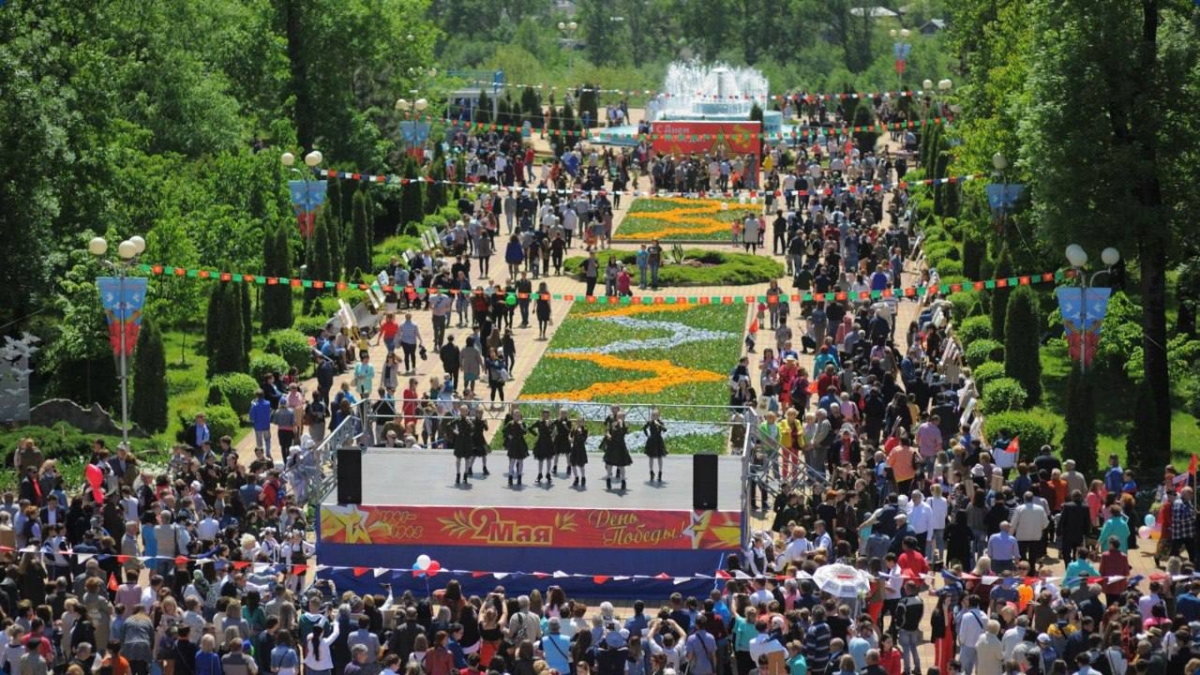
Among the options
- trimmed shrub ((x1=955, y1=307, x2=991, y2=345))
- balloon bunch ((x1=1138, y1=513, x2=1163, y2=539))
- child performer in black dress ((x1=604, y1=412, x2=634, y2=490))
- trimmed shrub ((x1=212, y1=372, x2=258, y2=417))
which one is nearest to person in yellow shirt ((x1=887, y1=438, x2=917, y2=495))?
balloon bunch ((x1=1138, y1=513, x2=1163, y2=539))

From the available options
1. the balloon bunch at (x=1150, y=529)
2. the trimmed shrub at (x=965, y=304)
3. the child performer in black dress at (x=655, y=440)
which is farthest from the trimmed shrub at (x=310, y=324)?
the balloon bunch at (x=1150, y=529)

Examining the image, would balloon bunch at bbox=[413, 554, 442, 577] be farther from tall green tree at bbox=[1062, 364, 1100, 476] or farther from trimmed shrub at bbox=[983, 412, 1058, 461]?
Answer: tall green tree at bbox=[1062, 364, 1100, 476]

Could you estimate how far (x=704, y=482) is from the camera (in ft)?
97.8

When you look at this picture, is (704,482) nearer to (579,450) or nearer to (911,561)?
(579,450)

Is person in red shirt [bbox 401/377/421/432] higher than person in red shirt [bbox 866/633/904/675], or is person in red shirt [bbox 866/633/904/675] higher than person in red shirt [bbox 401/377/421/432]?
person in red shirt [bbox 401/377/421/432]

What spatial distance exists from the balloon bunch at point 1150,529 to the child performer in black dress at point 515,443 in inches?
344

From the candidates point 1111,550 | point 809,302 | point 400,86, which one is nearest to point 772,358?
point 809,302

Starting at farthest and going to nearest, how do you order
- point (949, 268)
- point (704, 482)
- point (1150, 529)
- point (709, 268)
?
point (709, 268), point (949, 268), point (1150, 529), point (704, 482)

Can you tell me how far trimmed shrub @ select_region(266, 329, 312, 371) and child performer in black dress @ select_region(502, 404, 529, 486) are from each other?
1190cm

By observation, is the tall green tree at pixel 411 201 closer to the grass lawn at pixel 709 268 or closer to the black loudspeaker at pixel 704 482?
the grass lawn at pixel 709 268

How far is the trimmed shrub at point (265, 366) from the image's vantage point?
1640 inches

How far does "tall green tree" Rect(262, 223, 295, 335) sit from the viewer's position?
46.4 metres

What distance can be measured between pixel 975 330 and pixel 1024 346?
139 inches

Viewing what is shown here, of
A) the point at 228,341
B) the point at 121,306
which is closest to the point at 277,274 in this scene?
the point at 228,341
